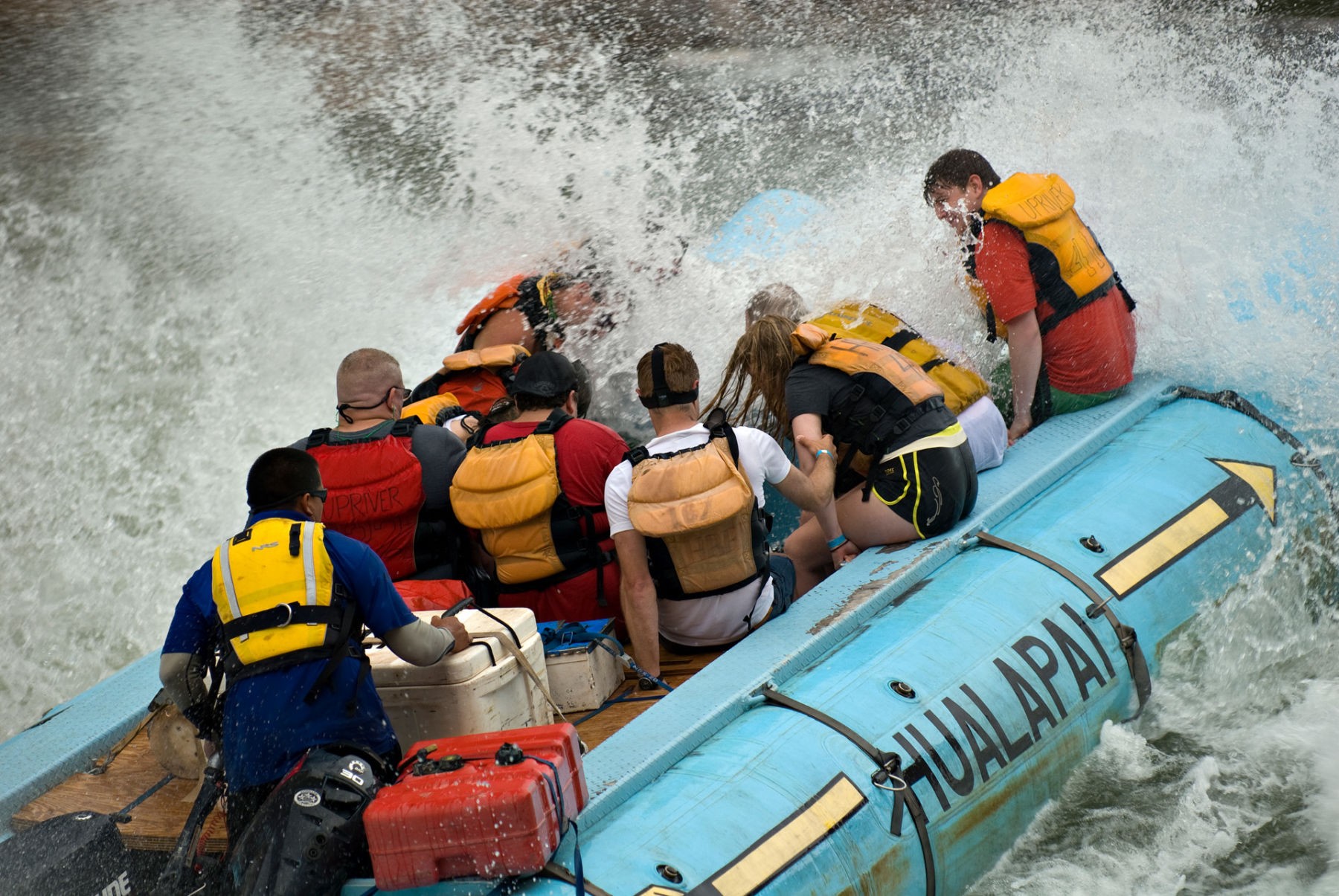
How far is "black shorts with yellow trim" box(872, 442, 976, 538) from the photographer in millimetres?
3871

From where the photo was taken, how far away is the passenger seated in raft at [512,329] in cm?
471

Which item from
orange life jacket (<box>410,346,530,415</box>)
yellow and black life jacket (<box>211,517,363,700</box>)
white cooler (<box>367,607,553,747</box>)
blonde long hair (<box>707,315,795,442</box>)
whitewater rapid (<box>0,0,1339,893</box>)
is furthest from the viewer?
orange life jacket (<box>410,346,530,415</box>)

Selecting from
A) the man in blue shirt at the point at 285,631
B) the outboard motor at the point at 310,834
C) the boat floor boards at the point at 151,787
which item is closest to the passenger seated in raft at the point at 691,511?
the boat floor boards at the point at 151,787

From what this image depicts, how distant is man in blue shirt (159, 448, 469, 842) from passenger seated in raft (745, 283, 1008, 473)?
1.78 meters

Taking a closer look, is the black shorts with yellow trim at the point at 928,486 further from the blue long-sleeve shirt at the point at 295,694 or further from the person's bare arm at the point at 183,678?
the person's bare arm at the point at 183,678

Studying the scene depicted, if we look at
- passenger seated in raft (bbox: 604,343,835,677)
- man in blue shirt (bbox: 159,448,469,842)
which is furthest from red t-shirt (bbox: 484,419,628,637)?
man in blue shirt (bbox: 159,448,469,842)

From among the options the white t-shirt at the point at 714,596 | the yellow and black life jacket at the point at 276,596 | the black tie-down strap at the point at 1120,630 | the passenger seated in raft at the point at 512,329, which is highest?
the passenger seated in raft at the point at 512,329

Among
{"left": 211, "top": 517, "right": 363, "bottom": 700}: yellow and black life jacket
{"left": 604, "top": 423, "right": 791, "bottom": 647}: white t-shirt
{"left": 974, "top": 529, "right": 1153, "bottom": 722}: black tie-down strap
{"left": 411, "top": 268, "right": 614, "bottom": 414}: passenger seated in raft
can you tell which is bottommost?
{"left": 974, "top": 529, "right": 1153, "bottom": 722}: black tie-down strap

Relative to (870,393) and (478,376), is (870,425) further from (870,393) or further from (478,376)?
(478,376)

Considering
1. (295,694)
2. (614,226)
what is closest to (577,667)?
(295,694)

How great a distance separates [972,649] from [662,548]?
0.88m

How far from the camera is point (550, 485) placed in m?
3.58

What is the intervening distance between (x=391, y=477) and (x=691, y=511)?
90 centimetres

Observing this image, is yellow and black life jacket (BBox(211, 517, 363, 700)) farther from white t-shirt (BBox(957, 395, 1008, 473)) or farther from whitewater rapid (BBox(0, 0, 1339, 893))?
white t-shirt (BBox(957, 395, 1008, 473))
